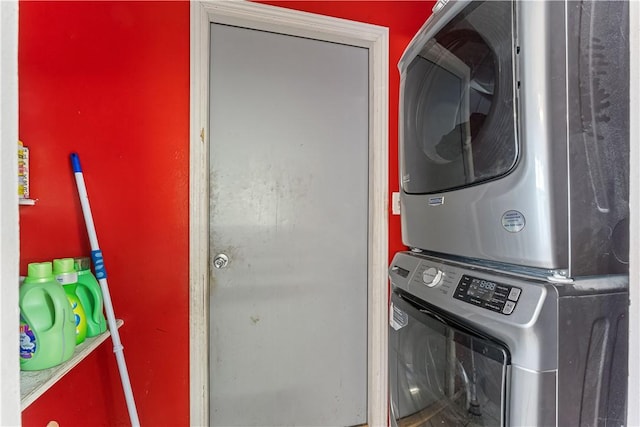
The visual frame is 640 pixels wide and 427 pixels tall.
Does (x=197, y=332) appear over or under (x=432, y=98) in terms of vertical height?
under

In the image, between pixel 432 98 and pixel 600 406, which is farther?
pixel 432 98

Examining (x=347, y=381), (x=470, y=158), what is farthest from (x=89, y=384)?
(x=470, y=158)

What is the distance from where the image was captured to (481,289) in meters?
0.64

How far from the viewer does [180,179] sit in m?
1.23

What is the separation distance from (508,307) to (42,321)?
1093mm

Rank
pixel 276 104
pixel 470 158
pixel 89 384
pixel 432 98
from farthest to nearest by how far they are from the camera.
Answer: pixel 276 104 < pixel 89 384 < pixel 432 98 < pixel 470 158

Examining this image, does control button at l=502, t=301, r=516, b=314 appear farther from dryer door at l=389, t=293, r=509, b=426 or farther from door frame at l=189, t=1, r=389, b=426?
door frame at l=189, t=1, r=389, b=426

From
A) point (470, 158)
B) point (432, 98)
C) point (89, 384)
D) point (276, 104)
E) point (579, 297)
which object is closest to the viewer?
point (579, 297)

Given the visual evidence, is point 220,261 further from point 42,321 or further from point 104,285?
point 42,321

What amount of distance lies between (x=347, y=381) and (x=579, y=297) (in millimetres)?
1273

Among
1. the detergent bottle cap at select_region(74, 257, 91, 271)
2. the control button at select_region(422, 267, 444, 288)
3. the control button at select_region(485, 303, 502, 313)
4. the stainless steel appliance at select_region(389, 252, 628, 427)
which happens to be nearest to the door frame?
the detergent bottle cap at select_region(74, 257, 91, 271)

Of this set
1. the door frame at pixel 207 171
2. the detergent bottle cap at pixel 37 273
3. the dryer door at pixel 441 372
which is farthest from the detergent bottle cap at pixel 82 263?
the dryer door at pixel 441 372

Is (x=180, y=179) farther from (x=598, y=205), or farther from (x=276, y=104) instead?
(x=598, y=205)

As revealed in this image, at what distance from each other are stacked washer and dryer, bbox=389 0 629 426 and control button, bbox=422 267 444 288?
7cm
